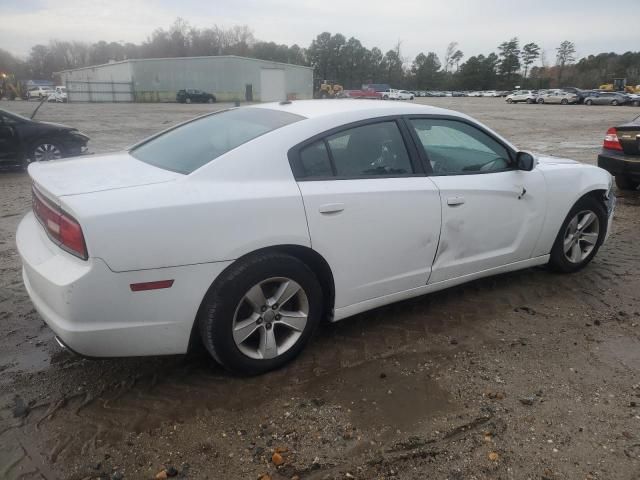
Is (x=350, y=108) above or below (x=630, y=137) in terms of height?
above

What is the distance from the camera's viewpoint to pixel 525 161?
380 cm

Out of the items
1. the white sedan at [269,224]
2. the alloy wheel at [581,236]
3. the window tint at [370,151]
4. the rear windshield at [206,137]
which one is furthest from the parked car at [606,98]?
the rear windshield at [206,137]

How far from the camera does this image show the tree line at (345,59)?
9894 centimetres

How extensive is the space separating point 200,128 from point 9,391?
1.98 m

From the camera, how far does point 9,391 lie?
2756 mm

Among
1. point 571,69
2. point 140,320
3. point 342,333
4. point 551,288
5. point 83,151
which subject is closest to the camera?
point 140,320

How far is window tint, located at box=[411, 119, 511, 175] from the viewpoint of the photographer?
3.50 metres

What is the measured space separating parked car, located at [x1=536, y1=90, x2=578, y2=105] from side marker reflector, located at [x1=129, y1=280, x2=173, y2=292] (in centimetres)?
5470

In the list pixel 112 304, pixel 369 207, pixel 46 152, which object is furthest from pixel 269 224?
pixel 46 152

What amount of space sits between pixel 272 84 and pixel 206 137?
55126 millimetres

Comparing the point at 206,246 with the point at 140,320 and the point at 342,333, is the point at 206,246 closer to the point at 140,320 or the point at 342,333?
the point at 140,320

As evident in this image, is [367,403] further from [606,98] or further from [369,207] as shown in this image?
[606,98]

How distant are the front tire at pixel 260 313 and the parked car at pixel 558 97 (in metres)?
54.0

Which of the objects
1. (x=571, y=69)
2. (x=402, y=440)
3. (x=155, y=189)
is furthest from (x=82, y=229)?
(x=571, y=69)
